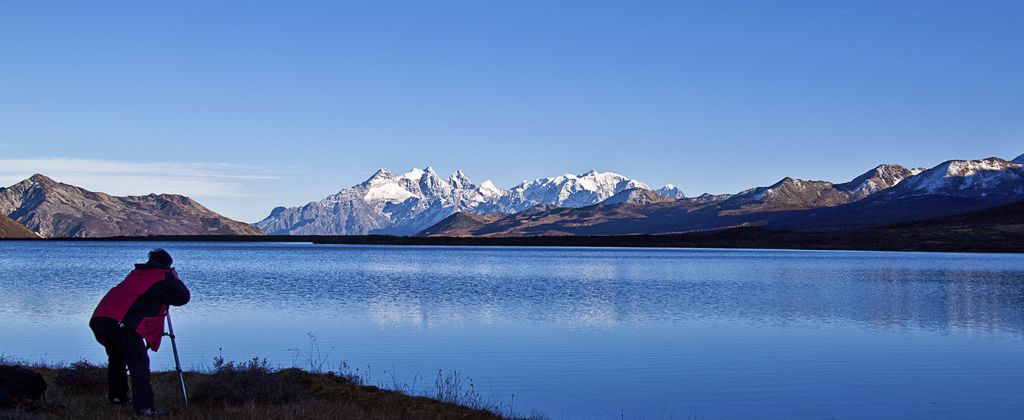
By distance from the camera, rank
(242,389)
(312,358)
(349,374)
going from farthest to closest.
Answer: (312,358)
(349,374)
(242,389)

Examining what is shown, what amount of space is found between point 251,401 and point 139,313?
2922 mm

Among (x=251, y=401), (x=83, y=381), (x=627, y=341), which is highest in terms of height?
(x=83, y=381)

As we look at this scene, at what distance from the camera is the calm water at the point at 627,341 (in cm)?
2336

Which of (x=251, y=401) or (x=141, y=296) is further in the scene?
(x=251, y=401)

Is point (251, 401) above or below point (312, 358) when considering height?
above

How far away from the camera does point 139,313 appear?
→ 15961 mm

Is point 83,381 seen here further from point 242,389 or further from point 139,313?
point 139,313

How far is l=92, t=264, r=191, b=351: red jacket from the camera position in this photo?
15.8m

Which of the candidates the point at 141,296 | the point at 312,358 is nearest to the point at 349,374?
the point at 312,358

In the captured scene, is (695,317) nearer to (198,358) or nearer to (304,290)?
(198,358)

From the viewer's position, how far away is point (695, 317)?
4344 centimetres

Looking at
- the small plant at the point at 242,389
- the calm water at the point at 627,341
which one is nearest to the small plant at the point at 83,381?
the small plant at the point at 242,389

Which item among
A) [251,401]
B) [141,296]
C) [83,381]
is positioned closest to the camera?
[141,296]

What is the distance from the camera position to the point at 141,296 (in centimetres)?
1587
